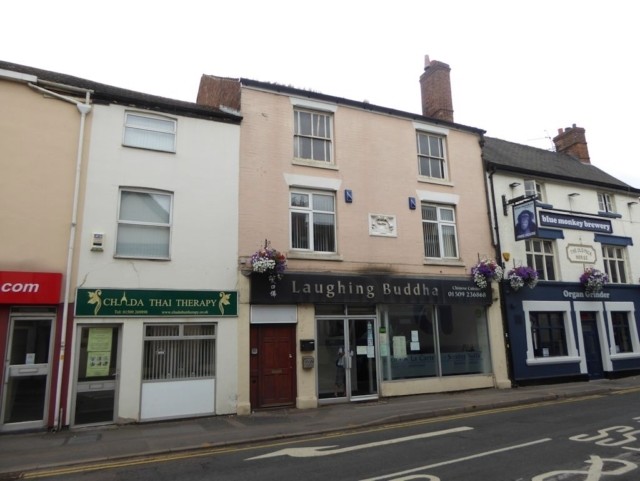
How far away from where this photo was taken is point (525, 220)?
15.4 m

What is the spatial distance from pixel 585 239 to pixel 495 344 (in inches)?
256

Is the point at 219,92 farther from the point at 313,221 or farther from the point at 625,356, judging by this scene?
the point at 625,356

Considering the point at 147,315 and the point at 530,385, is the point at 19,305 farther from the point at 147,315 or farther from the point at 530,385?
the point at 530,385

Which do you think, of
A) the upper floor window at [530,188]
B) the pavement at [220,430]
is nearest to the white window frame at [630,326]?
the pavement at [220,430]

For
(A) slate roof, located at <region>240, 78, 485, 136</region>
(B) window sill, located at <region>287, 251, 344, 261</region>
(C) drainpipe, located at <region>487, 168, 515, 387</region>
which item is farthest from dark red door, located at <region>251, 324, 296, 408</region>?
(C) drainpipe, located at <region>487, 168, 515, 387</region>

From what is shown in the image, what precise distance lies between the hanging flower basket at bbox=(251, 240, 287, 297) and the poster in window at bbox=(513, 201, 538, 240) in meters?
8.46

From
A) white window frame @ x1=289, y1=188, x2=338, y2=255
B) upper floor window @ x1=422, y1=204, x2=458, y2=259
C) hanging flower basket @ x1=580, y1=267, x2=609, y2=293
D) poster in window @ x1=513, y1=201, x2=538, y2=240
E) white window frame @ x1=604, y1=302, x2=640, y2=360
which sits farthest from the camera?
white window frame @ x1=604, y1=302, x2=640, y2=360

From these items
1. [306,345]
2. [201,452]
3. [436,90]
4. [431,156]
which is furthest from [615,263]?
[201,452]

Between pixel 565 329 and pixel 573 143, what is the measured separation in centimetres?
1144

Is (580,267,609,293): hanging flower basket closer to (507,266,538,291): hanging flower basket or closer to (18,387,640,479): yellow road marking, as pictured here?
(507,266,538,291): hanging flower basket

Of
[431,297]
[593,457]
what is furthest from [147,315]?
[593,457]

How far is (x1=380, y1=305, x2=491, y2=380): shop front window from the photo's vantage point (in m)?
13.4

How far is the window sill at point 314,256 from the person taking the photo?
40.9 feet

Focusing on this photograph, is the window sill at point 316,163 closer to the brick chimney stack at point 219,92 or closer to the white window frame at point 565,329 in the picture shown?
the brick chimney stack at point 219,92
